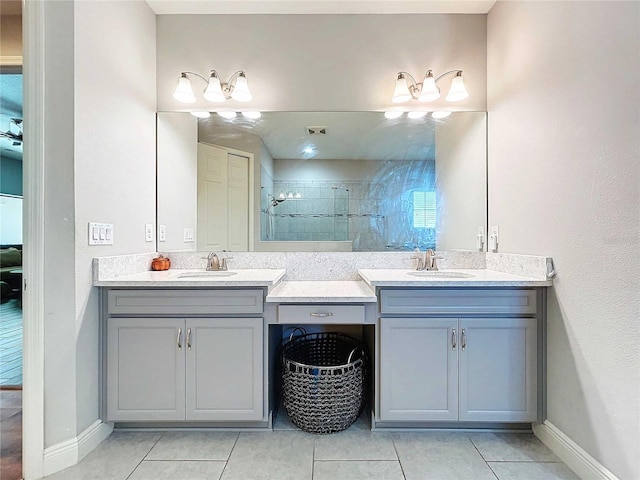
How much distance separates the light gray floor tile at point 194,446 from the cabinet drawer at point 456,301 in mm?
1055

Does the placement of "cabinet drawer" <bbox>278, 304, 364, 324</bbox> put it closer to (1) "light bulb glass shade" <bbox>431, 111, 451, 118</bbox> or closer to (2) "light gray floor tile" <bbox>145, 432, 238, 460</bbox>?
(2) "light gray floor tile" <bbox>145, 432, 238, 460</bbox>

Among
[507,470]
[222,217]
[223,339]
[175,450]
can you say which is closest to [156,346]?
[223,339]

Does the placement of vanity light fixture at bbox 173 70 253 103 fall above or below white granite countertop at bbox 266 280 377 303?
above

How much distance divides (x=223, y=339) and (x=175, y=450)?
22.5 inches

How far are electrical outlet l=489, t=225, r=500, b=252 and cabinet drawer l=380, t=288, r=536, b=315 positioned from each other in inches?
19.5

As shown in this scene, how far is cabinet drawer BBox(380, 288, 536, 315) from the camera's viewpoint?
5.52 ft

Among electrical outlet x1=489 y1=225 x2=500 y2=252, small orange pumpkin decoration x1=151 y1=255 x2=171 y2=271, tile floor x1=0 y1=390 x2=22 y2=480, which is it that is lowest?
tile floor x1=0 y1=390 x2=22 y2=480

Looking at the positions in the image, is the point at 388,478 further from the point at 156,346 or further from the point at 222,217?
the point at 222,217

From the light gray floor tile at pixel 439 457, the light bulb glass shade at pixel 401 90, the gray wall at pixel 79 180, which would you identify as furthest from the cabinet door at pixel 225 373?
the light bulb glass shade at pixel 401 90

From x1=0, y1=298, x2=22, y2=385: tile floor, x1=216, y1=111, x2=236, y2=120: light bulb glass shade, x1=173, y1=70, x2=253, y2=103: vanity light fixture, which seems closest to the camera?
x1=173, y1=70, x2=253, y2=103: vanity light fixture

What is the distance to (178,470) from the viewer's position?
4.85 feet

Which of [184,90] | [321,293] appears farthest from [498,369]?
[184,90]

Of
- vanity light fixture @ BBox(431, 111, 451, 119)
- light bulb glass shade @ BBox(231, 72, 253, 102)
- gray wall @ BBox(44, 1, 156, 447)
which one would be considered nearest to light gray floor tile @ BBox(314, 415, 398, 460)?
gray wall @ BBox(44, 1, 156, 447)

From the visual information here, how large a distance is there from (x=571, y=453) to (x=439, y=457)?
0.58 m
